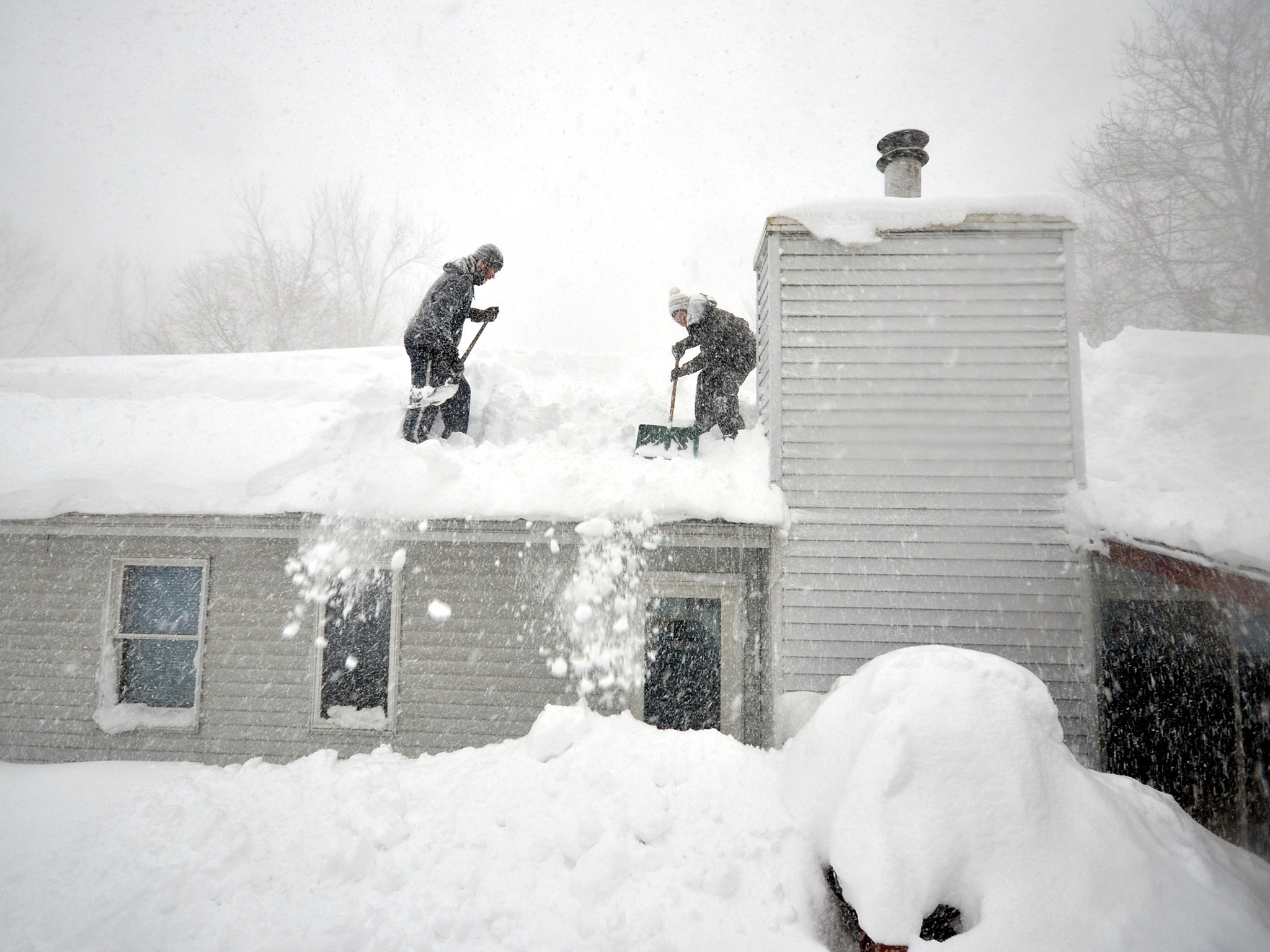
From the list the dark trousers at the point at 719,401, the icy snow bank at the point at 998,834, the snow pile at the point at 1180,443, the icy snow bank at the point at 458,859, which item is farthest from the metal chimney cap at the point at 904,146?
the icy snow bank at the point at 458,859

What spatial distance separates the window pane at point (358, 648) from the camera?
20.5ft

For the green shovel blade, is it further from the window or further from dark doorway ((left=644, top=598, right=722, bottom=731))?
the window

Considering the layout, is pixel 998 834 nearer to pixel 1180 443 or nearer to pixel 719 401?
pixel 719 401

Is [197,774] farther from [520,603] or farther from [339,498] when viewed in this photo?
[520,603]

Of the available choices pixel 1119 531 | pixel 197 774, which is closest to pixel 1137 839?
pixel 1119 531

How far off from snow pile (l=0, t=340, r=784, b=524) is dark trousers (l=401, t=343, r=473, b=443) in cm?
21

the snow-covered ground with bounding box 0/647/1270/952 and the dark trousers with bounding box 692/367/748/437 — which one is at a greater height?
the dark trousers with bounding box 692/367/748/437

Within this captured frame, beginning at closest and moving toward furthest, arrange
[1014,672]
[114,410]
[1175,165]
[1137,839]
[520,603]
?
[1137,839] → [1014,672] → [520,603] → [114,410] → [1175,165]

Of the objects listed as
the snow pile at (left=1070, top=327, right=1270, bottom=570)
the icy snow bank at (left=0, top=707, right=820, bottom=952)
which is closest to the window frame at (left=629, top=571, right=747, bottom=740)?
the icy snow bank at (left=0, top=707, right=820, bottom=952)

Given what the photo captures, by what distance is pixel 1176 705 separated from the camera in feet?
17.4

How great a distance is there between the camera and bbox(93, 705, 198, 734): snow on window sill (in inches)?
242

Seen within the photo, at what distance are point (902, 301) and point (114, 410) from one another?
758cm

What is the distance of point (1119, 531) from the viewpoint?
4.57 metres

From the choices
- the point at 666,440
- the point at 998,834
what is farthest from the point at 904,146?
the point at 998,834
